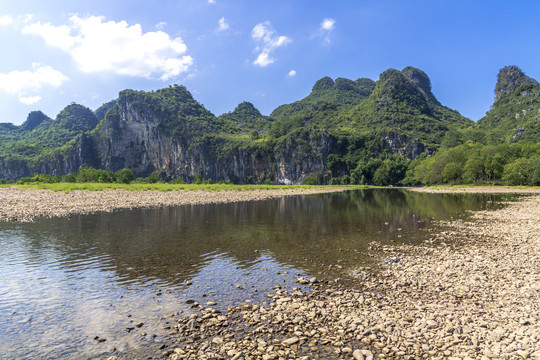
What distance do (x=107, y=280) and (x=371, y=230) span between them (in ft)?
64.0

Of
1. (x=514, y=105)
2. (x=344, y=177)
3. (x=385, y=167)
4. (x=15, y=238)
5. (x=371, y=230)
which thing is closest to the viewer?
(x=15, y=238)

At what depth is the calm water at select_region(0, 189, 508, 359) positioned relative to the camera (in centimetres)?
794

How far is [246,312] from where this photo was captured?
9094mm

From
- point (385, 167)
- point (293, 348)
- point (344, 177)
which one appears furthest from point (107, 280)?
point (344, 177)

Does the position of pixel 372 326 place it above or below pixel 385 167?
below

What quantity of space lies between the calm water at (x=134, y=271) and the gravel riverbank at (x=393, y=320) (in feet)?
3.92

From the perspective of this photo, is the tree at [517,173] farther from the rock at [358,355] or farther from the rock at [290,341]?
the rock at [290,341]

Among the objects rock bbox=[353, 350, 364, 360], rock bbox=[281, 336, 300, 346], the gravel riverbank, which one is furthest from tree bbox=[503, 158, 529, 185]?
rock bbox=[281, 336, 300, 346]

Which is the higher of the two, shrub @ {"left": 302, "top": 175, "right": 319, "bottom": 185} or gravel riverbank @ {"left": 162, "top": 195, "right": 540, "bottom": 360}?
shrub @ {"left": 302, "top": 175, "right": 319, "bottom": 185}

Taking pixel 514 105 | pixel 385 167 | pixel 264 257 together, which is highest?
pixel 514 105

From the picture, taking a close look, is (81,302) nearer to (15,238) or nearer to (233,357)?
(233,357)

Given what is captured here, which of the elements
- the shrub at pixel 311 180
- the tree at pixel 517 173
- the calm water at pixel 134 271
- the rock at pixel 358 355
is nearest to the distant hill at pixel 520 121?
the tree at pixel 517 173

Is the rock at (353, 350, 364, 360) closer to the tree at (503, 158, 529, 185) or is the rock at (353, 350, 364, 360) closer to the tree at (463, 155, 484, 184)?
the tree at (503, 158, 529, 185)

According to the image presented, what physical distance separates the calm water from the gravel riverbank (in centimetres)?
119
